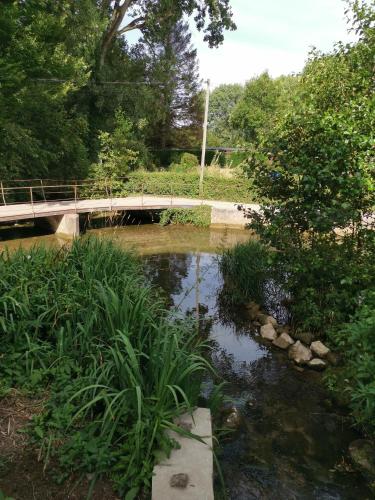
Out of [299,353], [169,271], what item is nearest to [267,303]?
[299,353]

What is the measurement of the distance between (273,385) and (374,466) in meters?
1.63

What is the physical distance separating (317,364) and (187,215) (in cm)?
1087

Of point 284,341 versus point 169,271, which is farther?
point 169,271

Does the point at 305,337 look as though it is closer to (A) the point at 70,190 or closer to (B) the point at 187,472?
(B) the point at 187,472

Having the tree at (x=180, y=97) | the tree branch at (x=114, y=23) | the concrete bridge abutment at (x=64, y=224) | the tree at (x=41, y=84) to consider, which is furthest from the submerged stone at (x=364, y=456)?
the tree at (x=180, y=97)

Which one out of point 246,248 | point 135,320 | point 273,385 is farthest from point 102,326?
point 246,248

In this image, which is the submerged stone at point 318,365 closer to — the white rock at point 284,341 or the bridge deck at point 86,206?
the white rock at point 284,341

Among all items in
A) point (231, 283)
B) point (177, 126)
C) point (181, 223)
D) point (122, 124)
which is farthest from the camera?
point (177, 126)

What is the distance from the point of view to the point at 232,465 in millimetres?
3557

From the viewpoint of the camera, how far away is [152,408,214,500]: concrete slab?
2.34m

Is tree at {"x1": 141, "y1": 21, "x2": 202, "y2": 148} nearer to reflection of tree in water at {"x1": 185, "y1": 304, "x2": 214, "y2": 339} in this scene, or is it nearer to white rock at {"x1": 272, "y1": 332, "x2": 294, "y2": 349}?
reflection of tree in water at {"x1": 185, "y1": 304, "x2": 214, "y2": 339}

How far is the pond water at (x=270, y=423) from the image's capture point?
342cm

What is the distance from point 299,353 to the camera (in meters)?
5.61

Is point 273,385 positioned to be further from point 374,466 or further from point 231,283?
point 231,283
